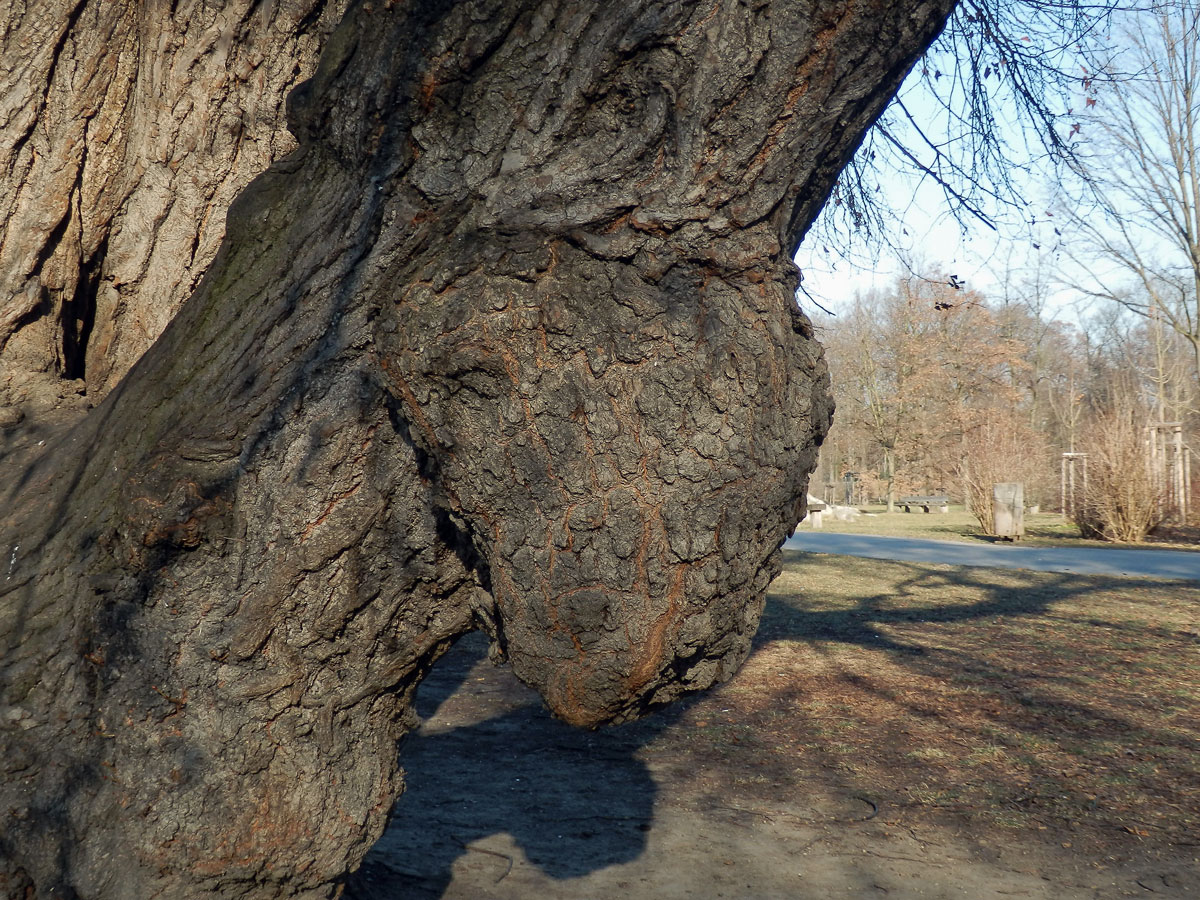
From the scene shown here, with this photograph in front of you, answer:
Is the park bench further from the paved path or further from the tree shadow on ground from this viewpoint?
the tree shadow on ground

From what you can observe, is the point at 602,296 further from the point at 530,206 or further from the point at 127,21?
the point at 127,21

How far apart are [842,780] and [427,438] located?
3630 millimetres

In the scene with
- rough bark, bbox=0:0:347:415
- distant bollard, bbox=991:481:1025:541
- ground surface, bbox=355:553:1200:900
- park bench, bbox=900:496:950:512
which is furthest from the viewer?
park bench, bbox=900:496:950:512

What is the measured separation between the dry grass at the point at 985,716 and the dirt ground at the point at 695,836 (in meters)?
0.05

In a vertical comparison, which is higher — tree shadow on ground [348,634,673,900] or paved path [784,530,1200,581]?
paved path [784,530,1200,581]

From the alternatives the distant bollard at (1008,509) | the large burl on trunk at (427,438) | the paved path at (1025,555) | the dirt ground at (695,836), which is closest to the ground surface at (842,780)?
Answer: the dirt ground at (695,836)

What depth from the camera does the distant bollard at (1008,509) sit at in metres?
16.8

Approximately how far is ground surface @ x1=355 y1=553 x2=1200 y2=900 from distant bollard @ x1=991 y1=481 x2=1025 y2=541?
902 cm

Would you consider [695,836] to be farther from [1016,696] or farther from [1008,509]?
[1008,509]

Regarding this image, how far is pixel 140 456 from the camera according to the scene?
231 cm

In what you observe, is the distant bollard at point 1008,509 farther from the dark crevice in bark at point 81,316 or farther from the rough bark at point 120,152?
the dark crevice in bark at point 81,316

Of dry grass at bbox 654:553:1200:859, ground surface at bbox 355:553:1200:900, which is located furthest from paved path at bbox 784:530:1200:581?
ground surface at bbox 355:553:1200:900

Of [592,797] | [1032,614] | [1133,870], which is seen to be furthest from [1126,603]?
[592,797]

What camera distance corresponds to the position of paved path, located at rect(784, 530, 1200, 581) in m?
11.5
